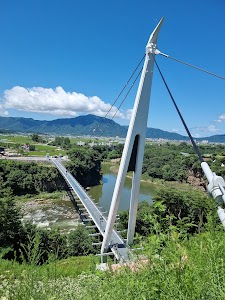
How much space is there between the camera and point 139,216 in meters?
12.2

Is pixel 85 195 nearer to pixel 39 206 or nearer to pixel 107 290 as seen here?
pixel 39 206

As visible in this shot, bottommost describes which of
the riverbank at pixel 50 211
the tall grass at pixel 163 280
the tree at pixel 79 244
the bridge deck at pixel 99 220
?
the riverbank at pixel 50 211

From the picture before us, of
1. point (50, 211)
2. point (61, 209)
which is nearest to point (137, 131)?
point (50, 211)

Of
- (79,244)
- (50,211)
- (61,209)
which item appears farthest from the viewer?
(61,209)

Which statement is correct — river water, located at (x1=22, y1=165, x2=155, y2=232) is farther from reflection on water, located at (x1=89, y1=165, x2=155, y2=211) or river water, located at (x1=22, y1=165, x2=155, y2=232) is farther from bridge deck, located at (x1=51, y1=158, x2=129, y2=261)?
bridge deck, located at (x1=51, y1=158, x2=129, y2=261)

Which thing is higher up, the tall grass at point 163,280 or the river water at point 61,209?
the tall grass at point 163,280

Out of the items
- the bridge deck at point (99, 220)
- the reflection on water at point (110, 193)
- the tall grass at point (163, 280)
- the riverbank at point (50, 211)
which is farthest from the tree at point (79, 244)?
the tall grass at point (163, 280)

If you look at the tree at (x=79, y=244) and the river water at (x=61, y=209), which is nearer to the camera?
the tree at (x=79, y=244)

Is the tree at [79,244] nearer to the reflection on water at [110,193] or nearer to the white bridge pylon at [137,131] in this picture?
the white bridge pylon at [137,131]

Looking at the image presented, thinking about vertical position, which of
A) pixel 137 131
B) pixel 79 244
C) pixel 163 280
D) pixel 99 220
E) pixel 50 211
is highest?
pixel 137 131

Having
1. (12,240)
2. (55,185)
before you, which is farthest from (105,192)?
(12,240)

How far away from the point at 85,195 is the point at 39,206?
435 centimetres

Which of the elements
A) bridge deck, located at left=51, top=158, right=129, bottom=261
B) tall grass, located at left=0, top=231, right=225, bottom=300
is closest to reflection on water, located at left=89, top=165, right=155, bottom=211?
bridge deck, located at left=51, top=158, right=129, bottom=261

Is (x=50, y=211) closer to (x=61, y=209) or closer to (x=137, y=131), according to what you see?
(x=61, y=209)
